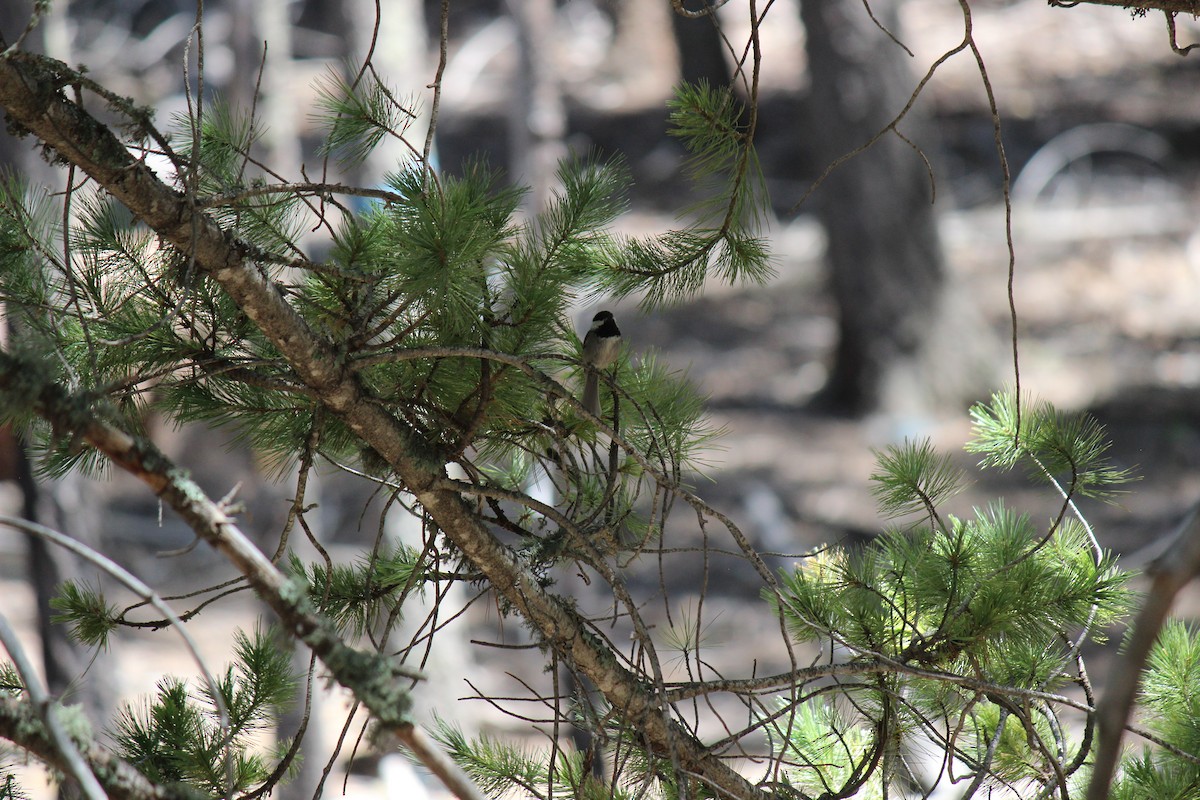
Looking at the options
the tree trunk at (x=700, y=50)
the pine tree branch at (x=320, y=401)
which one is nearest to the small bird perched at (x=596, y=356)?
the pine tree branch at (x=320, y=401)

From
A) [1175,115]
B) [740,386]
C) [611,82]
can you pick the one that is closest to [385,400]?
[740,386]

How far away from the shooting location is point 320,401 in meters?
1.33

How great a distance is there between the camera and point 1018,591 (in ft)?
5.10

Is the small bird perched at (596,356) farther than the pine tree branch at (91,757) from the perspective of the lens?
Yes

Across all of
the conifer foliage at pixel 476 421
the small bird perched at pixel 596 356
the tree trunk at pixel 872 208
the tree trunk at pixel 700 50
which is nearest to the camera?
the conifer foliage at pixel 476 421

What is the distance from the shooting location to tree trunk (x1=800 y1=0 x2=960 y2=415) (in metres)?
5.72

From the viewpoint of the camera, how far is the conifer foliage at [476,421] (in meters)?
1.24

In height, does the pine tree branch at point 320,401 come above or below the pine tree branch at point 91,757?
above

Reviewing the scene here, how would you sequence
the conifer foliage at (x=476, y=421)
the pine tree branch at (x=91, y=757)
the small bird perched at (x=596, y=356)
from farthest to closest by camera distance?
the small bird perched at (x=596, y=356), the conifer foliage at (x=476, y=421), the pine tree branch at (x=91, y=757)

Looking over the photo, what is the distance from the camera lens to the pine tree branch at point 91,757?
101cm

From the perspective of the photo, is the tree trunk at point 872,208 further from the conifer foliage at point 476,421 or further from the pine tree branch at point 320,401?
the pine tree branch at point 320,401

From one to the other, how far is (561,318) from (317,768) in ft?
14.8

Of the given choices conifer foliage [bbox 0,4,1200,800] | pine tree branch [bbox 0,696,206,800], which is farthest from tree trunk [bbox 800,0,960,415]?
pine tree branch [bbox 0,696,206,800]

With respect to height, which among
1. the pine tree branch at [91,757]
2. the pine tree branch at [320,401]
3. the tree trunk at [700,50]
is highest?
the tree trunk at [700,50]
